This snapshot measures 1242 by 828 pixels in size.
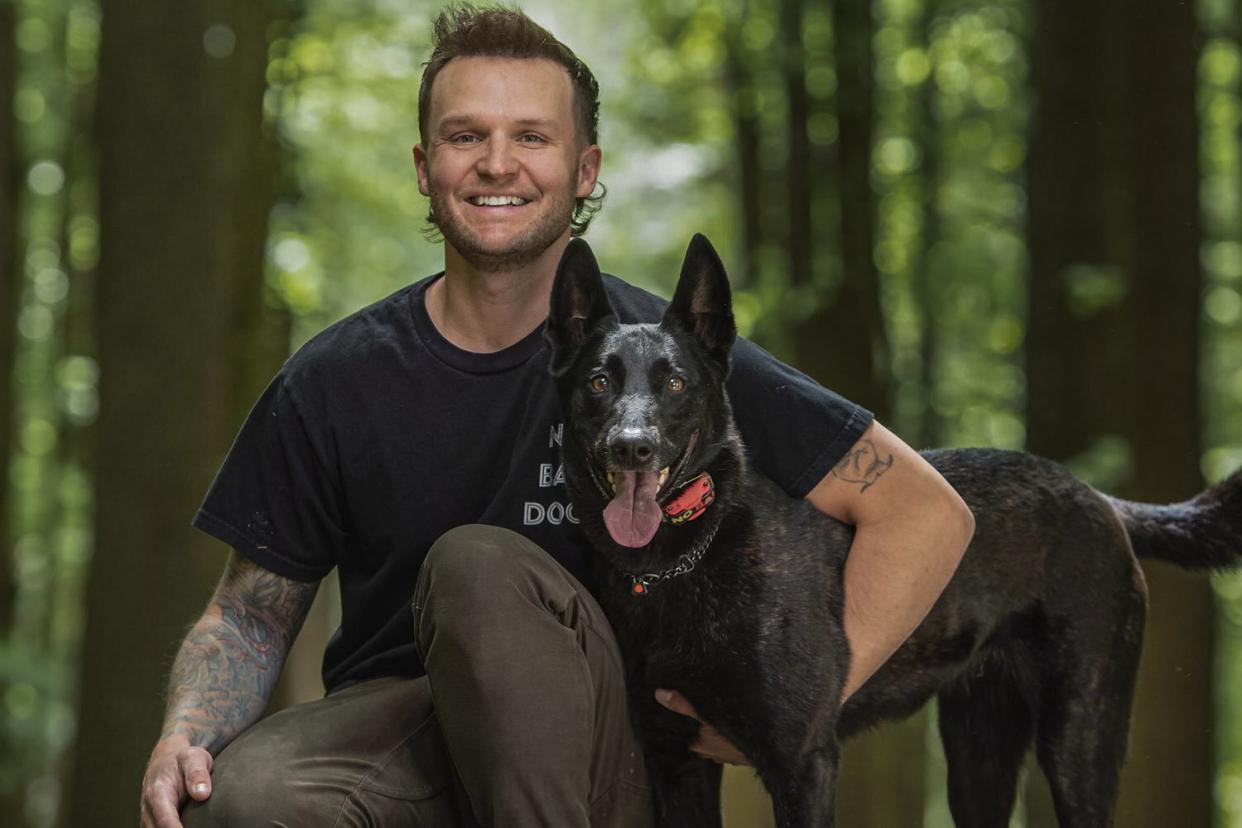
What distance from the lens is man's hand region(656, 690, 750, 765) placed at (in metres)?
3.49

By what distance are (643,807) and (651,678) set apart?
33 cm

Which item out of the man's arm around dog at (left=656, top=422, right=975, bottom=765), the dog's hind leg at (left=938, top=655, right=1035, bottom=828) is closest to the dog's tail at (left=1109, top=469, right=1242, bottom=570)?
the dog's hind leg at (left=938, top=655, right=1035, bottom=828)

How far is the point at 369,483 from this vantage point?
3.56 metres

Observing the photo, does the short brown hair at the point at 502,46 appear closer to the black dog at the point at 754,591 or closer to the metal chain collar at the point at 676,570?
the black dog at the point at 754,591

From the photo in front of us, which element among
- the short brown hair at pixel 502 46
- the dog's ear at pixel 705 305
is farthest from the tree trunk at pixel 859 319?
the dog's ear at pixel 705 305

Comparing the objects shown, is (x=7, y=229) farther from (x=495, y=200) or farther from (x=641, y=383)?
(x=641, y=383)

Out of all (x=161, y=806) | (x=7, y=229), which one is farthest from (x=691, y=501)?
(x=7, y=229)

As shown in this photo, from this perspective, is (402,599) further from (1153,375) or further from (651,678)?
(1153,375)

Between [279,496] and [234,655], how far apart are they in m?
0.39

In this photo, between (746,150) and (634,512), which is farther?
(746,150)

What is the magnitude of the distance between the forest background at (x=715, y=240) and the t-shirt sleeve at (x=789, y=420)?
258 cm

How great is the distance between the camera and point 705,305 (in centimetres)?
362

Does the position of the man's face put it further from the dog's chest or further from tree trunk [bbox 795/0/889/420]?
tree trunk [bbox 795/0/889/420]

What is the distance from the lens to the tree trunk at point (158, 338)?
626 centimetres
